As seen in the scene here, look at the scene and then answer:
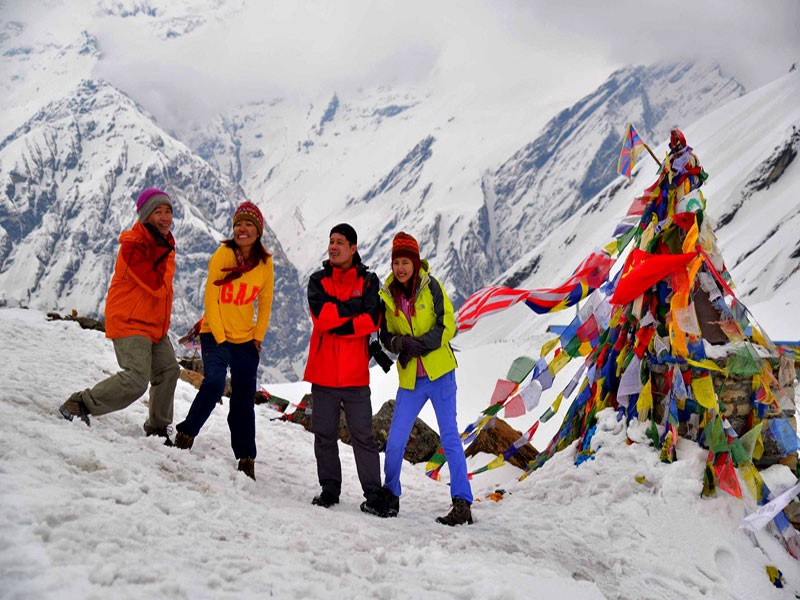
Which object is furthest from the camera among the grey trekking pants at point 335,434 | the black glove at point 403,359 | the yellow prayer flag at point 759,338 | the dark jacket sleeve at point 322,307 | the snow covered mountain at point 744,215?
the snow covered mountain at point 744,215

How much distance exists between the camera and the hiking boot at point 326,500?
438 cm

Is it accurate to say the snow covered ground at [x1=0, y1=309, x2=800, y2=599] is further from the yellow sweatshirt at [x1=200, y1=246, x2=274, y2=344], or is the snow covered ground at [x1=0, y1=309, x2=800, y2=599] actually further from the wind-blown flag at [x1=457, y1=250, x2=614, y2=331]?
the wind-blown flag at [x1=457, y1=250, x2=614, y2=331]

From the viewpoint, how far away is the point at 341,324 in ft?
14.6

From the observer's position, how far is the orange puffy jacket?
170 inches

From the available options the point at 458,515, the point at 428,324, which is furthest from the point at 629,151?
the point at 458,515

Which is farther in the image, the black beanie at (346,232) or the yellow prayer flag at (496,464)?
the yellow prayer flag at (496,464)

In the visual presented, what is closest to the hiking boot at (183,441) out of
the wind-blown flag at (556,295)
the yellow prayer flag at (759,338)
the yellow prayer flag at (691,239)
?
the wind-blown flag at (556,295)

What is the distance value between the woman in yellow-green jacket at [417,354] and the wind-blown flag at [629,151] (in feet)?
10.9

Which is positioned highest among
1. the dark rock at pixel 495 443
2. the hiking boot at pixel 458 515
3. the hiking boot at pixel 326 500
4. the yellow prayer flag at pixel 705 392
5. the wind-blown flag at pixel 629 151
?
the wind-blown flag at pixel 629 151

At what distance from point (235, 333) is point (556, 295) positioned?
3.28 meters

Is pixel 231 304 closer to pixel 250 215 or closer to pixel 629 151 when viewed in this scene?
pixel 250 215

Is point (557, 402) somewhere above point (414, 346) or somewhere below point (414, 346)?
below

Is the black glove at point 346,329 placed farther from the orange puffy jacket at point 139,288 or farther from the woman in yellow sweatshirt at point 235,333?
the orange puffy jacket at point 139,288

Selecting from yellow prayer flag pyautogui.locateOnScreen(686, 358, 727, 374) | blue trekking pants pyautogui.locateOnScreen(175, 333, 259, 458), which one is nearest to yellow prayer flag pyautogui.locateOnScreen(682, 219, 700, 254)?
yellow prayer flag pyautogui.locateOnScreen(686, 358, 727, 374)
